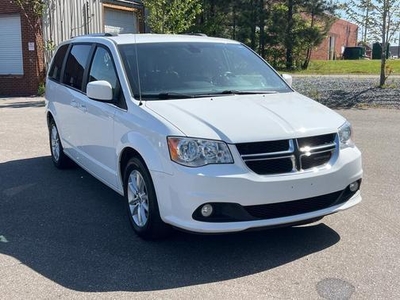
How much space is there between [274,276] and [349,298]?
596 millimetres

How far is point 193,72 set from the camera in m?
5.25

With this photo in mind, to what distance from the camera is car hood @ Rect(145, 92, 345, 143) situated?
4.04 meters

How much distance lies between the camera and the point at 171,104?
4562mm

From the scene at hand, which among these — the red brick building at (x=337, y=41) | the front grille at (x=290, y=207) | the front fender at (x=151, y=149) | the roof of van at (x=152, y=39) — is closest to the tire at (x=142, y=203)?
the front fender at (x=151, y=149)

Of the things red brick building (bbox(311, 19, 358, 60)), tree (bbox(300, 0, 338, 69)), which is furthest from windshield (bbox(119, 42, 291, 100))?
red brick building (bbox(311, 19, 358, 60))

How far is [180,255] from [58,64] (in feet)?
13.5

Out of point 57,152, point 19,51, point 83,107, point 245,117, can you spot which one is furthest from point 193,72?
point 19,51

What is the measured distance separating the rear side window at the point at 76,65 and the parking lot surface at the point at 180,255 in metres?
1.36

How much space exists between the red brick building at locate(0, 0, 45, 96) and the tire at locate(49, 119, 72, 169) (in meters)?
12.9

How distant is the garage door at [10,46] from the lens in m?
19.5

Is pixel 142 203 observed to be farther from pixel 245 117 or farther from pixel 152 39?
pixel 152 39

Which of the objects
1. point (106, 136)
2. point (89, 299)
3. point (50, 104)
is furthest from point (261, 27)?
point (89, 299)

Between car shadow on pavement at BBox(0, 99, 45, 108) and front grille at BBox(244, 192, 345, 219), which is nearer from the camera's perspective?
front grille at BBox(244, 192, 345, 219)

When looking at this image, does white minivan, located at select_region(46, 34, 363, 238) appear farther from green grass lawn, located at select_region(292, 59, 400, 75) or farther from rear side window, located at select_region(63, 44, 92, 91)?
green grass lawn, located at select_region(292, 59, 400, 75)
